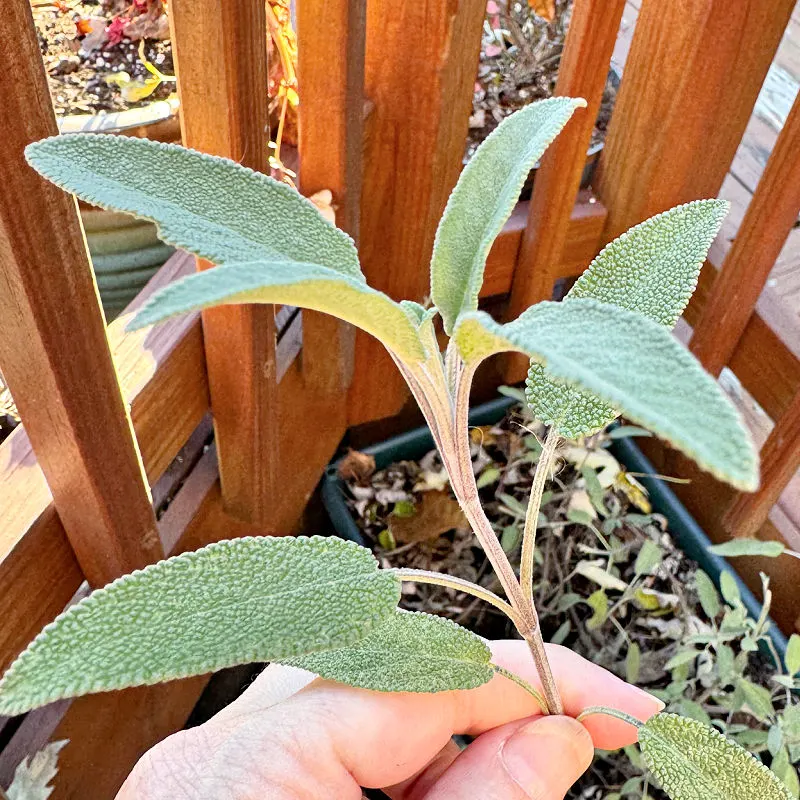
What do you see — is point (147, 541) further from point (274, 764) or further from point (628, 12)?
point (628, 12)

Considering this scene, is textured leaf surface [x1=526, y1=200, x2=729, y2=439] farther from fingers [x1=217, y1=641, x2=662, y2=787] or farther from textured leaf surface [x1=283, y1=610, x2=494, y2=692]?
fingers [x1=217, y1=641, x2=662, y2=787]

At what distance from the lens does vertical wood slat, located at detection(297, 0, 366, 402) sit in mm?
814

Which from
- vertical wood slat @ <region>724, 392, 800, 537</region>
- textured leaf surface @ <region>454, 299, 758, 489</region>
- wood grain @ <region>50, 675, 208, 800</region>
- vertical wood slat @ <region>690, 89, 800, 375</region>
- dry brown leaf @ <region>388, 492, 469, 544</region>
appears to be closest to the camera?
textured leaf surface @ <region>454, 299, 758, 489</region>

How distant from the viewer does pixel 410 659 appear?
59cm

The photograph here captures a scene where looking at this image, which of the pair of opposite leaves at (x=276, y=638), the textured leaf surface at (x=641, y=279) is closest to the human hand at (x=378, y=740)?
the pair of opposite leaves at (x=276, y=638)

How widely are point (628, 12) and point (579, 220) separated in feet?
3.14

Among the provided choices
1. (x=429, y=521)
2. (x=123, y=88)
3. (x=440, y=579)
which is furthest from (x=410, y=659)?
(x=123, y=88)

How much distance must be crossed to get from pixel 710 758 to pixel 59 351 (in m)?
0.59

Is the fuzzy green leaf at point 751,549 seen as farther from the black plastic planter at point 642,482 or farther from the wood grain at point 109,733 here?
the wood grain at point 109,733

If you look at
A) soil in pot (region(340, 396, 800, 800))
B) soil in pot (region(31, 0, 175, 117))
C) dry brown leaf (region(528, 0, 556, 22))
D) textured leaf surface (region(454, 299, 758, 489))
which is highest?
textured leaf surface (region(454, 299, 758, 489))

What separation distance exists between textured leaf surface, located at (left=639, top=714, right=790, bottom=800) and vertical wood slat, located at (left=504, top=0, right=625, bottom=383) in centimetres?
74

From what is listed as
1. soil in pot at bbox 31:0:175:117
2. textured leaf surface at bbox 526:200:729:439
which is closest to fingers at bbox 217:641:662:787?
textured leaf surface at bbox 526:200:729:439

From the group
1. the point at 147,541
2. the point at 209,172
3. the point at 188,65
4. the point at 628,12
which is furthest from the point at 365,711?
the point at 628,12

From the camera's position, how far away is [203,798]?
0.59 metres
